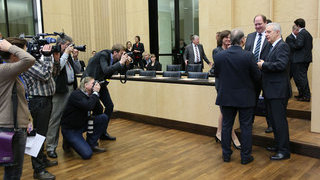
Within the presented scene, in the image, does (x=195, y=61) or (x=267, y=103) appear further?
(x=195, y=61)

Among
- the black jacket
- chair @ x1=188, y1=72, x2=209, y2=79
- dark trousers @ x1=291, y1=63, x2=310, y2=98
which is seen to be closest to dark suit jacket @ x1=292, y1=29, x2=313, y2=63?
dark trousers @ x1=291, y1=63, x2=310, y2=98

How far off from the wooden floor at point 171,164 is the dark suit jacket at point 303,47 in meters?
2.32

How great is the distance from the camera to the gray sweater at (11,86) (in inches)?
80.2

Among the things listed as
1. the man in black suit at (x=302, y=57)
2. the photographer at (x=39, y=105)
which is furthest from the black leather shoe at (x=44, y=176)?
the man in black suit at (x=302, y=57)

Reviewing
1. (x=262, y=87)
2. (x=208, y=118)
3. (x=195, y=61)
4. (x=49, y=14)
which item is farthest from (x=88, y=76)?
(x=49, y=14)

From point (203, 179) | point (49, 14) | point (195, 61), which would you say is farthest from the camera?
point (49, 14)

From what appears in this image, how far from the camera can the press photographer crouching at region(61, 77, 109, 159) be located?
3.68 meters

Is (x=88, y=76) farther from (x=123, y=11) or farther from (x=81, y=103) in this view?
(x=123, y=11)

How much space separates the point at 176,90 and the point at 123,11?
713 cm

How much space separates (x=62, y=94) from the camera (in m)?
3.81

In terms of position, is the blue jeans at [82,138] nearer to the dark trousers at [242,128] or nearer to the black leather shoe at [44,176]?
the black leather shoe at [44,176]

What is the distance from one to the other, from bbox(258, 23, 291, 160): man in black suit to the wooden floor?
25 centimetres

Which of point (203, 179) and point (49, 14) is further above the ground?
point (49, 14)

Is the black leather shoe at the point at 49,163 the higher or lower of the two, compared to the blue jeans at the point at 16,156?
lower
